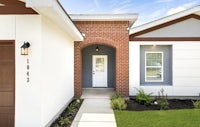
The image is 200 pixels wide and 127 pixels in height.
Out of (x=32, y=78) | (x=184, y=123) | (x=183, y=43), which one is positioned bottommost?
(x=184, y=123)

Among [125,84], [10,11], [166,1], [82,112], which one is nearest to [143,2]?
[166,1]

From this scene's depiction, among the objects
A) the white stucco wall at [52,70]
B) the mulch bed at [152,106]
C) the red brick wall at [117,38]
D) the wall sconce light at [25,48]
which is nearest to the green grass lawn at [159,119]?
the mulch bed at [152,106]

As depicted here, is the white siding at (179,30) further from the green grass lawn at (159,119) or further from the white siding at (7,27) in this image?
the white siding at (7,27)

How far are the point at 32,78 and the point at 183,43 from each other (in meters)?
9.26

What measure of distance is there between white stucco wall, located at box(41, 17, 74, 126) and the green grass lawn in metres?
2.25

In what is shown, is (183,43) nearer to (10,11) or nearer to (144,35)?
(144,35)

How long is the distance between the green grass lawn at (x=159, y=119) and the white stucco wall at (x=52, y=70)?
88.6 inches

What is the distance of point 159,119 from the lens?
24.1 ft

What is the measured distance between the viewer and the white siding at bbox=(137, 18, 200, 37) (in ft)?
39.4

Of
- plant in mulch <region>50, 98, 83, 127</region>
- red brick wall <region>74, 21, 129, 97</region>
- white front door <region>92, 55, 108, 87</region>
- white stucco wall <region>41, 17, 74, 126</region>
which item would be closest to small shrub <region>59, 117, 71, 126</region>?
plant in mulch <region>50, 98, 83, 127</region>

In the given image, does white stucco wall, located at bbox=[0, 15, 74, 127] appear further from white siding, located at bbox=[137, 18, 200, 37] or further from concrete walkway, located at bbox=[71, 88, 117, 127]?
white siding, located at bbox=[137, 18, 200, 37]

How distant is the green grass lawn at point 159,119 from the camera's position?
6.78 meters

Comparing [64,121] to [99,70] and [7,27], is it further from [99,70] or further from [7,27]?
[99,70]

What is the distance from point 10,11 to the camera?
5676 mm
